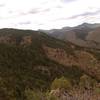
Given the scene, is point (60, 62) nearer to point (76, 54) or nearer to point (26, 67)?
point (76, 54)

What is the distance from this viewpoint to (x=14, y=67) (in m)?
130

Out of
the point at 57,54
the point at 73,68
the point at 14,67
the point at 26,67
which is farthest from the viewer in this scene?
the point at 57,54

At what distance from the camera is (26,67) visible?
140 meters

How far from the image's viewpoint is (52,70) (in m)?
143

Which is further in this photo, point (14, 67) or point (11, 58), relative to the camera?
point (11, 58)

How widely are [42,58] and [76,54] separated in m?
27.5

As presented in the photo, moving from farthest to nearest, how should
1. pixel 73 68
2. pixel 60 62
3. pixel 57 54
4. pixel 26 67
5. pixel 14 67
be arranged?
pixel 57 54 < pixel 60 62 < pixel 73 68 < pixel 26 67 < pixel 14 67

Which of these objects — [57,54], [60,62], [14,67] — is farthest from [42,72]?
[57,54]

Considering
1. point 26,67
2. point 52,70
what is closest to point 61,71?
point 52,70

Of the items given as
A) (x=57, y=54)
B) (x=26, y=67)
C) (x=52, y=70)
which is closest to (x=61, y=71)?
(x=52, y=70)

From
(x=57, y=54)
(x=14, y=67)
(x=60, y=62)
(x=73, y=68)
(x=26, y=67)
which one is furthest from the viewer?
(x=57, y=54)

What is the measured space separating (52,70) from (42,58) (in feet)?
68.4

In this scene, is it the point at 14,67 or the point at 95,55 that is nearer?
the point at 14,67

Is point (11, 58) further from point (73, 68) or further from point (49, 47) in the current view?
point (49, 47)
